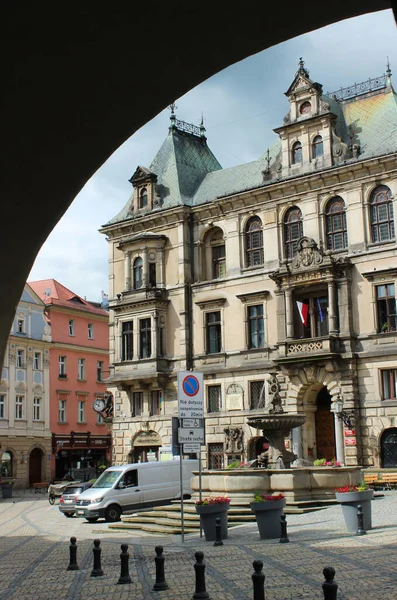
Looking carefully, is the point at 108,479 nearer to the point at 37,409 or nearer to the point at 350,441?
the point at 350,441

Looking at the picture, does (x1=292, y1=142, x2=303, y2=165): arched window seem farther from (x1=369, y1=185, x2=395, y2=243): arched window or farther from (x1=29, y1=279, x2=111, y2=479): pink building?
(x1=29, y1=279, x2=111, y2=479): pink building

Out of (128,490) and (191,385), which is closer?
(191,385)

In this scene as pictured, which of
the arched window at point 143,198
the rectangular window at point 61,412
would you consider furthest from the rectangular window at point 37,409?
the arched window at point 143,198

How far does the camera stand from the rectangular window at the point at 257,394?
41.8 m

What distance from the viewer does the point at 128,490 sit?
2831 centimetres

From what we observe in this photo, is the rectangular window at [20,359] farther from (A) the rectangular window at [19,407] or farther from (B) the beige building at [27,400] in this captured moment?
(A) the rectangular window at [19,407]

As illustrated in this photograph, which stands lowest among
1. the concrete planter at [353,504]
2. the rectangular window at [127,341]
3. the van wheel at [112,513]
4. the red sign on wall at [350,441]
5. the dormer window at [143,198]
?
the van wheel at [112,513]

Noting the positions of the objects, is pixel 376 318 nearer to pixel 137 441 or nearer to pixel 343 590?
A: pixel 137 441

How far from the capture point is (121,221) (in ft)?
161

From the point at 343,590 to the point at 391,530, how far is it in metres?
7.47

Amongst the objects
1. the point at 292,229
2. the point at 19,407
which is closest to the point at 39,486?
the point at 19,407

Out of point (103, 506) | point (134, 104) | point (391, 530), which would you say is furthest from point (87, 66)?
point (103, 506)

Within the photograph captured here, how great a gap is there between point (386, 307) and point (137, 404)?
54.0ft

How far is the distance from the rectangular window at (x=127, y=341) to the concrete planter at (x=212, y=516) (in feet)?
92.6
